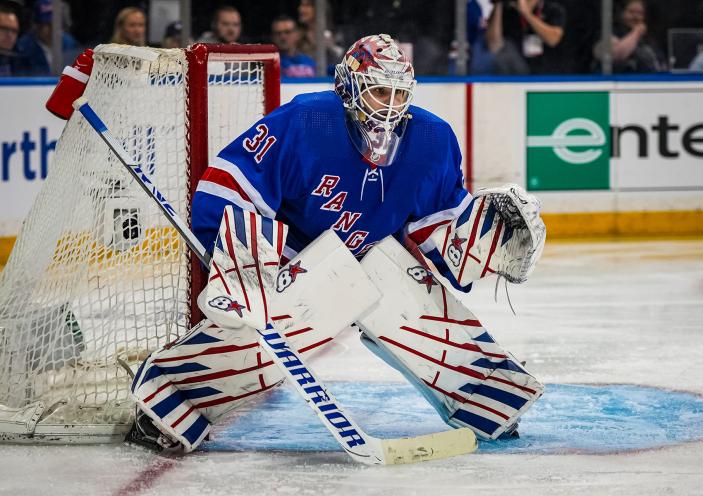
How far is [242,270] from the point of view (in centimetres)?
252

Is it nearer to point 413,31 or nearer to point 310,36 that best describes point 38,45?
point 310,36

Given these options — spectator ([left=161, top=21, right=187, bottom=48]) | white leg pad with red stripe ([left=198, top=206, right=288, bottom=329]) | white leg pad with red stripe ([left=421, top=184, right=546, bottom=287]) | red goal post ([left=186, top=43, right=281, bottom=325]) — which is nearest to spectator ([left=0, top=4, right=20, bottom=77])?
spectator ([left=161, top=21, right=187, bottom=48])

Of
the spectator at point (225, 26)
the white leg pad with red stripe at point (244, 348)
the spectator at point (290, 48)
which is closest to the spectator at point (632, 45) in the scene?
the spectator at point (290, 48)

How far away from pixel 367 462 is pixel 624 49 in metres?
4.41

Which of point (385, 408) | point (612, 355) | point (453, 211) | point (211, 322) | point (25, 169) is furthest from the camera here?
point (25, 169)

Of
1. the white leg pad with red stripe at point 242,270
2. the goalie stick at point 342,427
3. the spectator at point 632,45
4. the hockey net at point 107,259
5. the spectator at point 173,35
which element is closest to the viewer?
the white leg pad with red stripe at point 242,270

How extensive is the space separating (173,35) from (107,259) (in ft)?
10.5

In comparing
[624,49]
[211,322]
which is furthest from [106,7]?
[211,322]

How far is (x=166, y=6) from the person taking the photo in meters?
6.02

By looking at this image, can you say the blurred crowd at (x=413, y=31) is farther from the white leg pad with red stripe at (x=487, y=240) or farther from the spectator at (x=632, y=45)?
the white leg pad with red stripe at (x=487, y=240)

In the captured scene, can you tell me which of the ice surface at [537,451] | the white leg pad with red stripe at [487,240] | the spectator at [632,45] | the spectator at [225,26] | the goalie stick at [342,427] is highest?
the spectator at [225,26]

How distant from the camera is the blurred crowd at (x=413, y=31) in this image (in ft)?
19.3

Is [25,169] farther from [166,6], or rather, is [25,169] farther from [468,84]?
[468,84]

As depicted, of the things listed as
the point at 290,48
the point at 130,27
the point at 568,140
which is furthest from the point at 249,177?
the point at 568,140
